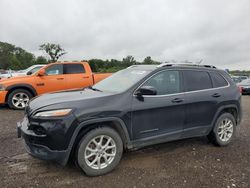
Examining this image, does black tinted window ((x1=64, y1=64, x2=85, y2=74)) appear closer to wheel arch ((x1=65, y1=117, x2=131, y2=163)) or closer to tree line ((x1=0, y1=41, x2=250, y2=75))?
wheel arch ((x1=65, y1=117, x2=131, y2=163))

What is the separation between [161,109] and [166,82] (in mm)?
550

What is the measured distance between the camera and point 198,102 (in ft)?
14.3

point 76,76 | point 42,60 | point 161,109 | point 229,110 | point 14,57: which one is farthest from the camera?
point 14,57

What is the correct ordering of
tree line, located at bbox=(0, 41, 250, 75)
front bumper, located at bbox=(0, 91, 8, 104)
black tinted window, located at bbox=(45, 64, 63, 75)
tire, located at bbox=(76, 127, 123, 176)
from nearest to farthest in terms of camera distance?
1. tire, located at bbox=(76, 127, 123, 176)
2. front bumper, located at bbox=(0, 91, 8, 104)
3. black tinted window, located at bbox=(45, 64, 63, 75)
4. tree line, located at bbox=(0, 41, 250, 75)

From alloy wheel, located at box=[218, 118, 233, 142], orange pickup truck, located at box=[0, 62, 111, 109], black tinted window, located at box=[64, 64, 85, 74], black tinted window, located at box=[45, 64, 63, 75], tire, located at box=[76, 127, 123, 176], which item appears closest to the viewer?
tire, located at box=[76, 127, 123, 176]

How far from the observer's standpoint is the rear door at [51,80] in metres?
8.36

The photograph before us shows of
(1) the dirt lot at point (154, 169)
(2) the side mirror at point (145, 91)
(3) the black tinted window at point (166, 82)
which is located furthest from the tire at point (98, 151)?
(3) the black tinted window at point (166, 82)

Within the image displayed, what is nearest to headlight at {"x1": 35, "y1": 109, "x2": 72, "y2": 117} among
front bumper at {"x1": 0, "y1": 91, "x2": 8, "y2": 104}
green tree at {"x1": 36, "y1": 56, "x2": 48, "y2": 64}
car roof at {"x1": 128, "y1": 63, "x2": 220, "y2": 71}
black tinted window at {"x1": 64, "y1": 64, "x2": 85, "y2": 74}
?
car roof at {"x1": 128, "y1": 63, "x2": 220, "y2": 71}

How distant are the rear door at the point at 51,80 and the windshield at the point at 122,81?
4.39 meters

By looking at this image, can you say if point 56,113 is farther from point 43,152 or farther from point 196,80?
point 196,80

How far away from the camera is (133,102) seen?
3676mm

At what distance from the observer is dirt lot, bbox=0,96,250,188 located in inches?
130

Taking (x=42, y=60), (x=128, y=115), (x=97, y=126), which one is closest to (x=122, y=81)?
(x=128, y=115)

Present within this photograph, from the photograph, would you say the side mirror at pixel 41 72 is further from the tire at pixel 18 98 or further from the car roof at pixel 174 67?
the car roof at pixel 174 67
